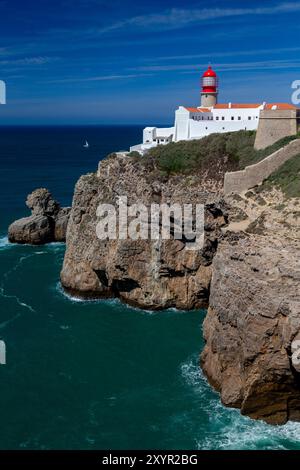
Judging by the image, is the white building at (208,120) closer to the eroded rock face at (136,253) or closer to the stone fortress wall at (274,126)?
the stone fortress wall at (274,126)

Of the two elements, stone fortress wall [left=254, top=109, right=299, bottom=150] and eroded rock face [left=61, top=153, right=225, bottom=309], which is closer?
eroded rock face [left=61, top=153, right=225, bottom=309]

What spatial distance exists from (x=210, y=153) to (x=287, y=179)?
11399mm

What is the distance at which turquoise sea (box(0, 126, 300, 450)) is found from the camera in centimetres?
2436

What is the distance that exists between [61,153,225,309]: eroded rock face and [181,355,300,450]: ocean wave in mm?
12145

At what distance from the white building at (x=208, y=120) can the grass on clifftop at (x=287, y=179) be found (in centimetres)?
1418

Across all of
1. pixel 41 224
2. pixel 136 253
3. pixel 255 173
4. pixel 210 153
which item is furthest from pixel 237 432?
pixel 41 224

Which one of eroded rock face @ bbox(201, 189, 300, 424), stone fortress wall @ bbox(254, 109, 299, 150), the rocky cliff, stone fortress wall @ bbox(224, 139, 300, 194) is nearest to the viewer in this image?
eroded rock face @ bbox(201, 189, 300, 424)

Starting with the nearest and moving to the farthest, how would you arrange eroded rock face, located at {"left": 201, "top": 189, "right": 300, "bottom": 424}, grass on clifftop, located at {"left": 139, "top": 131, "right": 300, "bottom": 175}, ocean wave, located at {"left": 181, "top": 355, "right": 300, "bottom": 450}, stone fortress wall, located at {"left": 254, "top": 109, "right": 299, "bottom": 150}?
ocean wave, located at {"left": 181, "top": 355, "right": 300, "bottom": 450}
eroded rock face, located at {"left": 201, "top": 189, "right": 300, "bottom": 424}
grass on clifftop, located at {"left": 139, "top": 131, "right": 300, "bottom": 175}
stone fortress wall, located at {"left": 254, "top": 109, "right": 299, "bottom": 150}

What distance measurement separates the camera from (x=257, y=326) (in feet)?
81.4

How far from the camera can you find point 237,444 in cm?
2373

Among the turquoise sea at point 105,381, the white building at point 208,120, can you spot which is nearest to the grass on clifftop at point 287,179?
the turquoise sea at point 105,381

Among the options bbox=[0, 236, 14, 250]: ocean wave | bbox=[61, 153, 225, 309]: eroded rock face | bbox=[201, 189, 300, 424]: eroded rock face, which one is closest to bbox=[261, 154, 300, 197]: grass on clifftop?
bbox=[61, 153, 225, 309]: eroded rock face

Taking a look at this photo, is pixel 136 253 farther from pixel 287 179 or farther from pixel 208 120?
pixel 208 120

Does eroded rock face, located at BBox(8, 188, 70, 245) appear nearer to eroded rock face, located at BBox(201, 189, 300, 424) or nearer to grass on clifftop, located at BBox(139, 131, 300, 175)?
grass on clifftop, located at BBox(139, 131, 300, 175)
